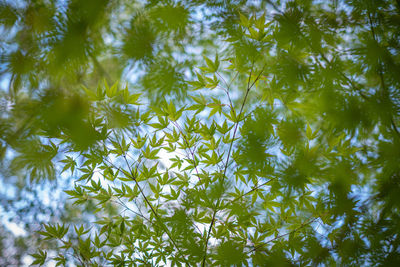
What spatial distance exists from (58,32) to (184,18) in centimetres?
46

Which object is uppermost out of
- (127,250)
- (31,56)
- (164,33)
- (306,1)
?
(306,1)

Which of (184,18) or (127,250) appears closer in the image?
(127,250)

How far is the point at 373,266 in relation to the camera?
0.71 m

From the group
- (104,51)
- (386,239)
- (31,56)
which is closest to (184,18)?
(104,51)

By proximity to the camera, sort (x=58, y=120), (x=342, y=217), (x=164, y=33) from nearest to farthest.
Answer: (x=58, y=120)
(x=342, y=217)
(x=164, y=33)

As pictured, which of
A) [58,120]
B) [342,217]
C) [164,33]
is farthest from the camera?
[164,33]

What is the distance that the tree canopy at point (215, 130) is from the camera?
28.4 inches

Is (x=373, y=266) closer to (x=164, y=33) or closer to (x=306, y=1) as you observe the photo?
(x=306, y=1)

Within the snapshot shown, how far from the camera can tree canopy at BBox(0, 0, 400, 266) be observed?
2.36ft

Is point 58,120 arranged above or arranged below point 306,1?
below

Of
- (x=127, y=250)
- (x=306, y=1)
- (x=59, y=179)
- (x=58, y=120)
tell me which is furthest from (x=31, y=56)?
(x=306, y=1)

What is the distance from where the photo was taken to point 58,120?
0.66m

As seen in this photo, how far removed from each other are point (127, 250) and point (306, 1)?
3.72 feet

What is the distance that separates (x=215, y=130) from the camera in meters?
0.81
